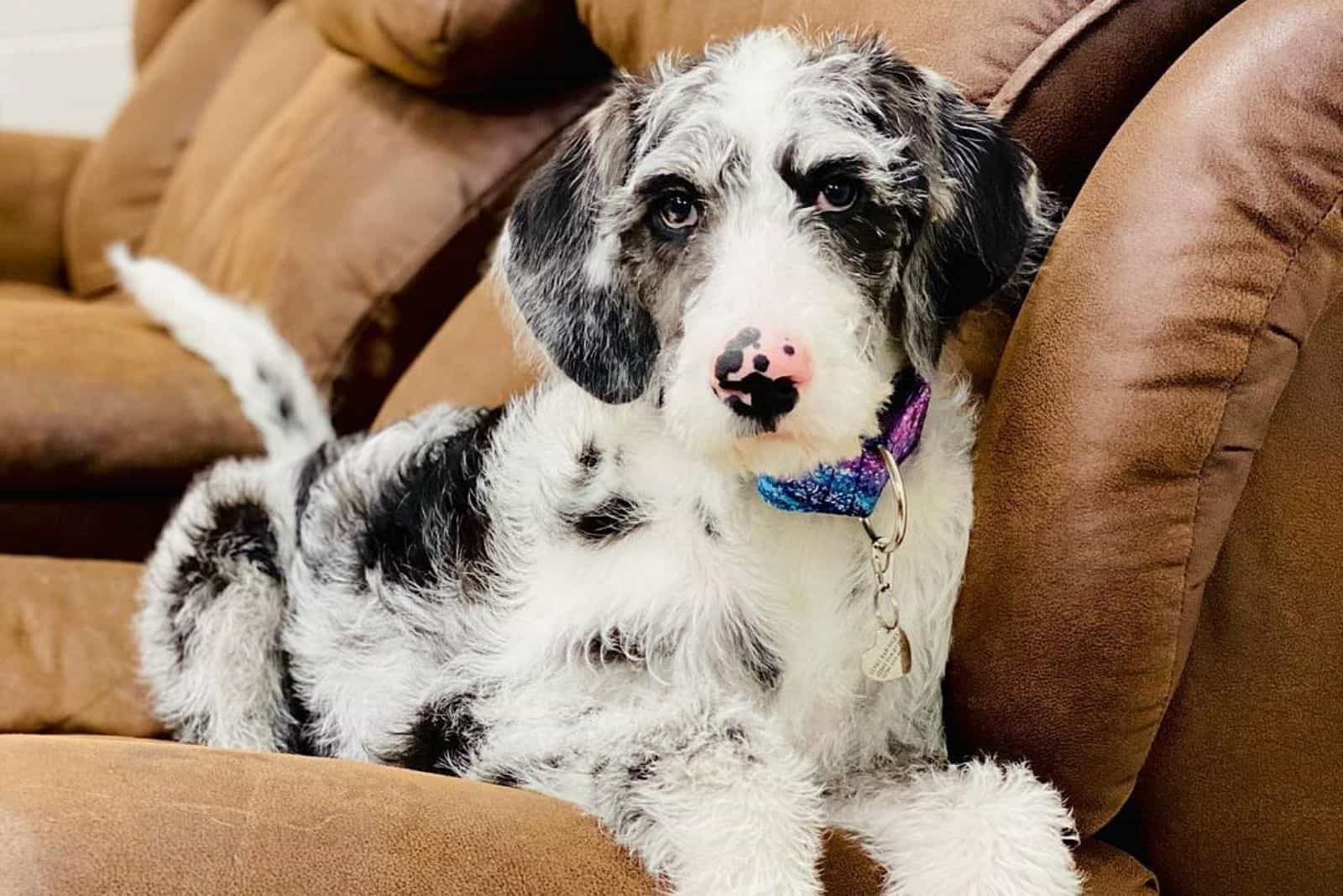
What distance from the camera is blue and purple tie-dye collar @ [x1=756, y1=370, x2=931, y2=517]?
101 centimetres

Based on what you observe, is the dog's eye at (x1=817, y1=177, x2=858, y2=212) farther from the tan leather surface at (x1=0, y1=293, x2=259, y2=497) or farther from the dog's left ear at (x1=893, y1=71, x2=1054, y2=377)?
the tan leather surface at (x1=0, y1=293, x2=259, y2=497)

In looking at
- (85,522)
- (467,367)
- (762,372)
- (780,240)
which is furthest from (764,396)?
(85,522)

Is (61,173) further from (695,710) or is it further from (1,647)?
(695,710)

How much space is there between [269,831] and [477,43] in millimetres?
1378

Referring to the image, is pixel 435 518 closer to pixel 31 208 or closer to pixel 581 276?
pixel 581 276

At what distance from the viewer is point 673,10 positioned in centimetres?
156

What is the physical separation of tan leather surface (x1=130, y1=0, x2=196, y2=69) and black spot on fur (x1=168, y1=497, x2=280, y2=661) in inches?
95.3

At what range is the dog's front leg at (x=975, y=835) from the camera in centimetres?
96

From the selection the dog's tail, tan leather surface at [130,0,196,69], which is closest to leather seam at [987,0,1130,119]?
the dog's tail

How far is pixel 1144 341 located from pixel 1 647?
131 cm

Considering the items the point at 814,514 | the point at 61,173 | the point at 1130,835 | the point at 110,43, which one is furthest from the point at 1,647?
the point at 110,43

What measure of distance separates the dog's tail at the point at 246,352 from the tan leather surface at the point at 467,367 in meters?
0.12

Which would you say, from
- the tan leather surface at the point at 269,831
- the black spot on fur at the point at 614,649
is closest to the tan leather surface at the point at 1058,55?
the black spot on fur at the point at 614,649

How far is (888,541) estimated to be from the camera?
104 centimetres
